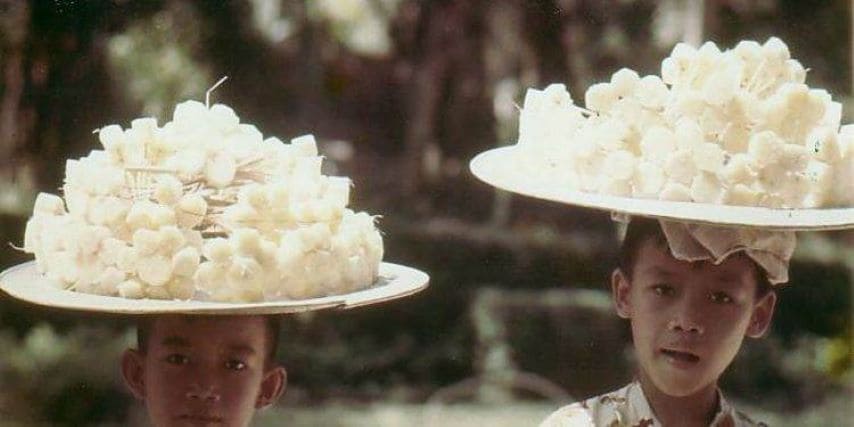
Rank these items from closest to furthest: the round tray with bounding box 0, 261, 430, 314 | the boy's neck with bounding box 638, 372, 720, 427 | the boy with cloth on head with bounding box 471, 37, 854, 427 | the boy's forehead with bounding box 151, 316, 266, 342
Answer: the round tray with bounding box 0, 261, 430, 314
the boy with cloth on head with bounding box 471, 37, 854, 427
the boy's forehead with bounding box 151, 316, 266, 342
the boy's neck with bounding box 638, 372, 720, 427

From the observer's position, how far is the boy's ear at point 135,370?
203 cm

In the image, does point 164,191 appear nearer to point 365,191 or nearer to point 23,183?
point 23,183

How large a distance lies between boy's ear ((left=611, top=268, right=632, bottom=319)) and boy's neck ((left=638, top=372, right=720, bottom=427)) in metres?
0.09

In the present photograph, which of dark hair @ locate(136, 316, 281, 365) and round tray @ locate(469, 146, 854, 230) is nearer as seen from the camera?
round tray @ locate(469, 146, 854, 230)

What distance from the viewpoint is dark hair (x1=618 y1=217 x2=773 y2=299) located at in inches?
79.9

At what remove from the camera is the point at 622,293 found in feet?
6.93

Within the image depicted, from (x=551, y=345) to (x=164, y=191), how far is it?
6.22 ft

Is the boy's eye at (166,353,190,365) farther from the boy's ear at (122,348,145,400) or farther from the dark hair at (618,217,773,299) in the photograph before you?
the dark hair at (618,217,773,299)

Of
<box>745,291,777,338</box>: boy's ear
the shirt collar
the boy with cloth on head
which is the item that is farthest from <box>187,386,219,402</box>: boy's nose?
<box>745,291,777,338</box>: boy's ear

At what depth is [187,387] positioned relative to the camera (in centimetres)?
194

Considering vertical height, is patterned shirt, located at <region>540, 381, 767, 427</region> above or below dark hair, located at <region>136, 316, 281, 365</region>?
below

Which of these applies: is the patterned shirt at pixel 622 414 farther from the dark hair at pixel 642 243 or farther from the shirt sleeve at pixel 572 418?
the dark hair at pixel 642 243

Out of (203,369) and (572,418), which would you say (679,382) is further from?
(203,369)

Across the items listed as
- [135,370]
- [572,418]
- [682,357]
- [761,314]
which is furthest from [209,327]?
[761,314]
